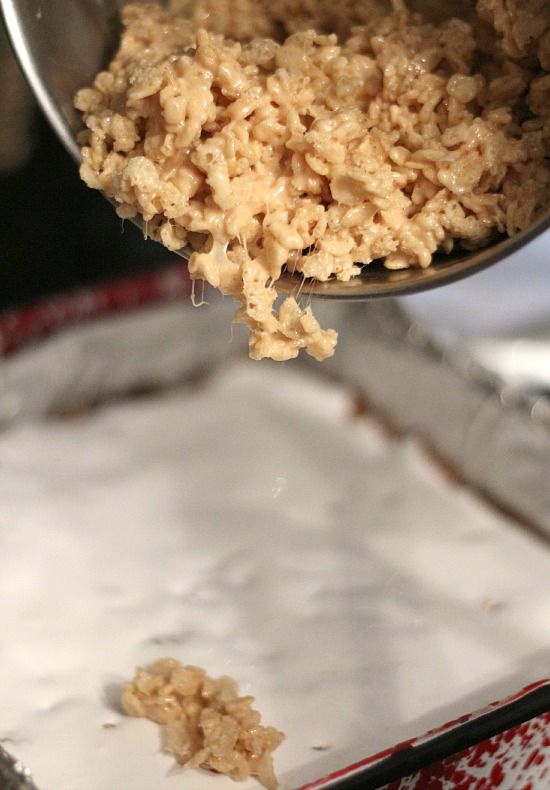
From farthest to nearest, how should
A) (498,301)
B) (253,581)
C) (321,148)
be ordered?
(498,301) < (253,581) < (321,148)

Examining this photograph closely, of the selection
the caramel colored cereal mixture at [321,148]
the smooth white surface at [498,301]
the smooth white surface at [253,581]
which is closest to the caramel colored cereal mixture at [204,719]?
the smooth white surface at [253,581]

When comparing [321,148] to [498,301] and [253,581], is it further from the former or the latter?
[498,301]

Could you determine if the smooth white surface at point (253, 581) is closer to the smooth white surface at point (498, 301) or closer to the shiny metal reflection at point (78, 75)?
the smooth white surface at point (498, 301)

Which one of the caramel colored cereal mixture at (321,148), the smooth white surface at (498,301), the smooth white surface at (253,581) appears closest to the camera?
the caramel colored cereal mixture at (321,148)

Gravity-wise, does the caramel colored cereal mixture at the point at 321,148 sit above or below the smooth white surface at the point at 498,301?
above

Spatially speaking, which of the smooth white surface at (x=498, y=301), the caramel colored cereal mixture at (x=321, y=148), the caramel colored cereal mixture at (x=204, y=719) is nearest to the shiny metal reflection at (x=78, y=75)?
the caramel colored cereal mixture at (x=321, y=148)

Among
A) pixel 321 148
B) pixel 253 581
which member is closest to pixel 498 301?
pixel 253 581

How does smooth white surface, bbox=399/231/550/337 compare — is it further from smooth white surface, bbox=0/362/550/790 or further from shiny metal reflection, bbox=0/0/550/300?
shiny metal reflection, bbox=0/0/550/300

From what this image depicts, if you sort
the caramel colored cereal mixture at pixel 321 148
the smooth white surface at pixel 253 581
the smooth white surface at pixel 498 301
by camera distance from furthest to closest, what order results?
the smooth white surface at pixel 498 301 → the smooth white surface at pixel 253 581 → the caramel colored cereal mixture at pixel 321 148

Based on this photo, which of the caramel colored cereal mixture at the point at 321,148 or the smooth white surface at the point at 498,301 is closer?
the caramel colored cereal mixture at the point at 321,148
